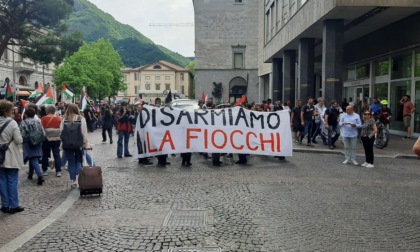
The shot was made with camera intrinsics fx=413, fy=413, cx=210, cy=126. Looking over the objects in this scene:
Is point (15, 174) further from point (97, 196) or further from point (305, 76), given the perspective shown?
point (305, 76)

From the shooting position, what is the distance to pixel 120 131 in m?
13.3

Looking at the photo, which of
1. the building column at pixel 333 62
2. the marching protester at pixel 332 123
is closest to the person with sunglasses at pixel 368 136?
the marching protester at pixel 332 123

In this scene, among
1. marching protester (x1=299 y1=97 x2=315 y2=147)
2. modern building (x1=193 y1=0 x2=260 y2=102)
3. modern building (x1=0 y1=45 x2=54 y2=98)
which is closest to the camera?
marching protester (x1=299 y1=97 x2=315 y2=147)

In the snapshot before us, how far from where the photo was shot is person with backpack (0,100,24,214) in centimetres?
675

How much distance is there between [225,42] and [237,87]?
250 inches

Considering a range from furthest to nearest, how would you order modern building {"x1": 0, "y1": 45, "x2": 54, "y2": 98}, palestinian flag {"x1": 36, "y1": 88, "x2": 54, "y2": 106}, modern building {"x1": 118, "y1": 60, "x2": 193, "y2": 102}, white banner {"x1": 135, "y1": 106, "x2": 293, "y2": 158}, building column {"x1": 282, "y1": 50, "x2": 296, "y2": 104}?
modern building {"x1": 118, "y1": 60, "x2": 193, "y2": 102} < modern building {"x1": 0, "y1": 45, "x2": 54, "y2": 98} < building column {"x1": 282, "y1": 50, "x2": 296, "y2": 104} < palestinian flag {"x1": 36, "y1": 88, "x2": 54, "y2": 106} < white banner {"x1": 135, "y1": 106, "x2": 293, "y2": 158}

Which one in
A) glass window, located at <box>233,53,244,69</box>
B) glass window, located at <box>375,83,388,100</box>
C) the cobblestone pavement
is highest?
glass window, located at <box>233,53,244,69</box>

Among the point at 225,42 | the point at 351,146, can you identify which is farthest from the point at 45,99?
the point at 225,42

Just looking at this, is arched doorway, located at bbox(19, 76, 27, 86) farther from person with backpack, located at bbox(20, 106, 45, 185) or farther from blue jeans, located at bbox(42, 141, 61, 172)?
person with backpack, located at bbox(20, 106, 45, 185)

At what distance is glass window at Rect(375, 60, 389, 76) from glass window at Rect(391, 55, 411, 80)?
74 centimetres

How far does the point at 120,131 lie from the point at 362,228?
30.0 feet

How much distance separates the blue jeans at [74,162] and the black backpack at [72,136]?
0.23 m

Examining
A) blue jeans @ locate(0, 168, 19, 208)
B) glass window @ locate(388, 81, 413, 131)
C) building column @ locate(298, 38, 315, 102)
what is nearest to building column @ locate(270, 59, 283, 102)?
building column @ locate(298, 38, 315, 102)

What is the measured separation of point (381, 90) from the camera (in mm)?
22062
